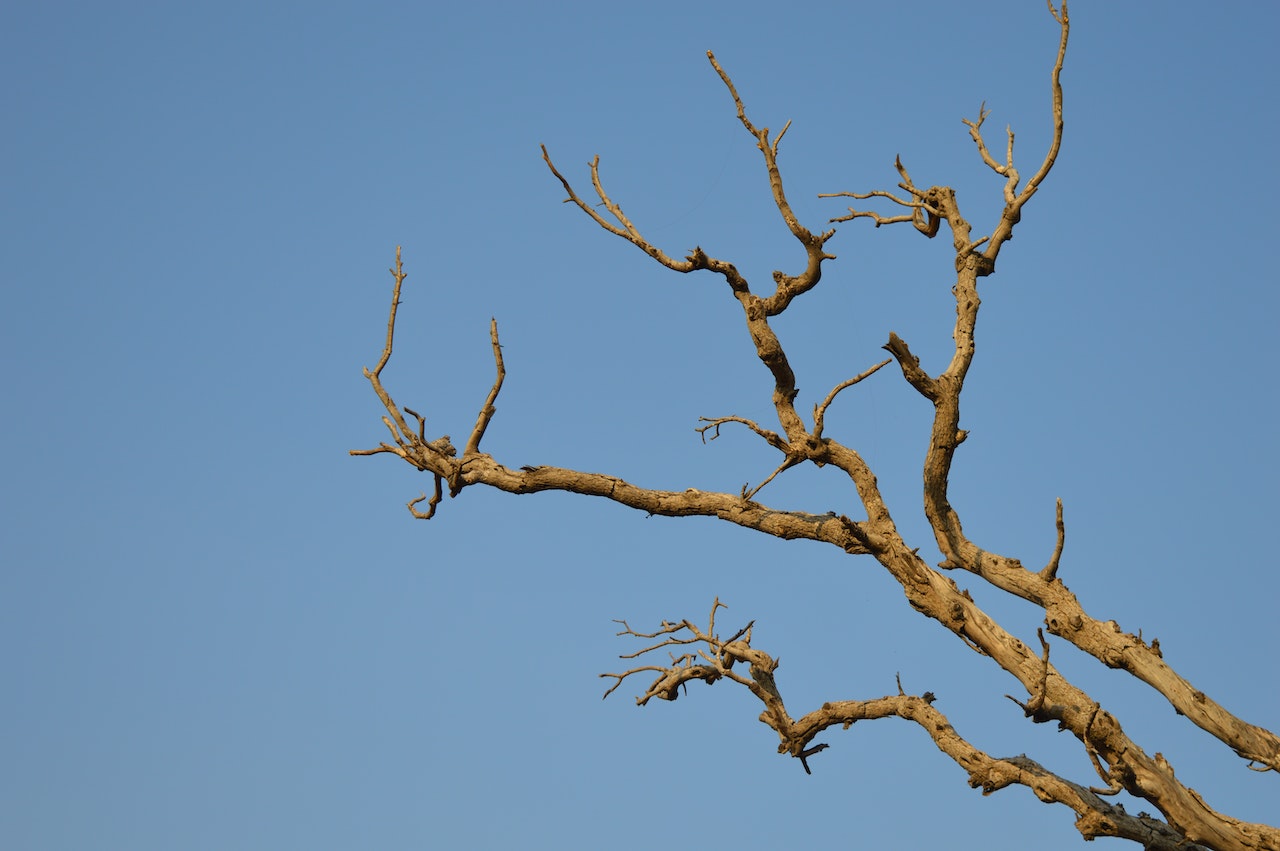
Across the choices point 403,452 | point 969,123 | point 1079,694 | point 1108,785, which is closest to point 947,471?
point 1079,694

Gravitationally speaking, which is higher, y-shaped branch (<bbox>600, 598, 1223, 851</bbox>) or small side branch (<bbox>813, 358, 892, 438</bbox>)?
small side branch (<bbox>813, 358, 892, 438</bbox>)

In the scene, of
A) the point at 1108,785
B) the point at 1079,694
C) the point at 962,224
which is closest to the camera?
the point at 1108,785

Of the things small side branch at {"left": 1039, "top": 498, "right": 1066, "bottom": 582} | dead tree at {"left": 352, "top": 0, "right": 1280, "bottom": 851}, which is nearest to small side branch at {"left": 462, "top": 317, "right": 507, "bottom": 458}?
dead tree at {"left": 352, "top": 0, "right": 1280, "bottom": 851}

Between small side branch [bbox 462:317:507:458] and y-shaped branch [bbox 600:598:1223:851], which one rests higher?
small side branch [bbox 462:317:507:458]

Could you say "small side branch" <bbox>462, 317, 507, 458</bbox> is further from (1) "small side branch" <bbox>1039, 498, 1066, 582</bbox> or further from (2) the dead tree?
(1) "small side branch" <bbox>1039, 498, 1066, 582</bbox>

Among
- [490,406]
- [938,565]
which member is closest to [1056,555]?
[938,565]

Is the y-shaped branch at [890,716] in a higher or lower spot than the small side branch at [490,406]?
lower

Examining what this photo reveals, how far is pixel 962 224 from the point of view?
805 cm

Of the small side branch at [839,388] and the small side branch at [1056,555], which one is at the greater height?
the small side branch at [839,388]

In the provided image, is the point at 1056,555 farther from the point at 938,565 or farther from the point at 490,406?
the point at 490,406

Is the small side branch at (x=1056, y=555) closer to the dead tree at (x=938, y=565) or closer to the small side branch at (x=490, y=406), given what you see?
the dead tree at (x=938, y=565)

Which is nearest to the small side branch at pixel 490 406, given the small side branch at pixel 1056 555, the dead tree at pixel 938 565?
the dead tree at pixel 938 565

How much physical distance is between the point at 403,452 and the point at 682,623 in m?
2.09

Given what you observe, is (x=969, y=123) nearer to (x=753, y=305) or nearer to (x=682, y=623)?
(x=753, y=305)
